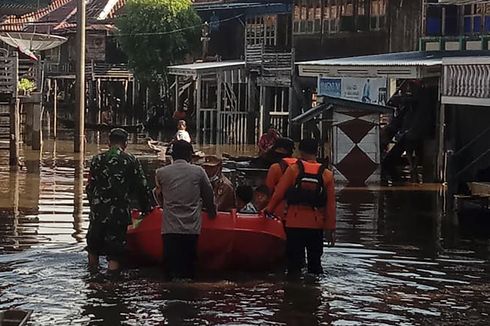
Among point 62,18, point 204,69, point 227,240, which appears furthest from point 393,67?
point 62,18

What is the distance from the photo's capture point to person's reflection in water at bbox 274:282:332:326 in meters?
9.71

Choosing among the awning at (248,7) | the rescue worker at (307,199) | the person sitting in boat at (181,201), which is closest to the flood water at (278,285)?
the person sitting in boat at (181,201)

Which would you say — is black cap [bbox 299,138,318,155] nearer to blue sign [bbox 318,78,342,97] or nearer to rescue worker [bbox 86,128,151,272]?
rescue worker [bbox 86,128,151,272]

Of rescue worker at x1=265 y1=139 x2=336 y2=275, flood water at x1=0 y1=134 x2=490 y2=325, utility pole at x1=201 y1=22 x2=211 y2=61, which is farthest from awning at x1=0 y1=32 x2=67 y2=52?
rescue worker at x1=265 y1=139 x2=336 y2=275

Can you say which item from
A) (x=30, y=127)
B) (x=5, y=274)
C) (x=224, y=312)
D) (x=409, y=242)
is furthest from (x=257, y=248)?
(x=30, y=127)

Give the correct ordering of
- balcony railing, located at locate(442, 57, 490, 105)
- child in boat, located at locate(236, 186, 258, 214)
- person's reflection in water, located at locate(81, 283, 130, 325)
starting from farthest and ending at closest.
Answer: balcony railing, located at locate(442, 57, 490, 105) → child in boat, located at locate(236, 186, 258, 214) → person's reflection in water, located at locate(81, 283, 130, 325)

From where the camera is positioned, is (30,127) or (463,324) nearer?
(463,324)

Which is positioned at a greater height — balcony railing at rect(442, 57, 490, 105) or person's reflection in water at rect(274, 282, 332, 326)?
balcony railing at rect(442, 57, 490, 105)

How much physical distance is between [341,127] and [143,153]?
9054 mm

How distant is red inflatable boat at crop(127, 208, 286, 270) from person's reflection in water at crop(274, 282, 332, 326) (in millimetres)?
630

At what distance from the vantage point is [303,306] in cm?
1027

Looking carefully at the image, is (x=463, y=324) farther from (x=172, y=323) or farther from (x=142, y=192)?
(x=142, y=192)

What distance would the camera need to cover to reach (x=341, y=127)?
23141 mm

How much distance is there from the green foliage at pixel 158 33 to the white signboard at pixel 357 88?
17.5 meters
